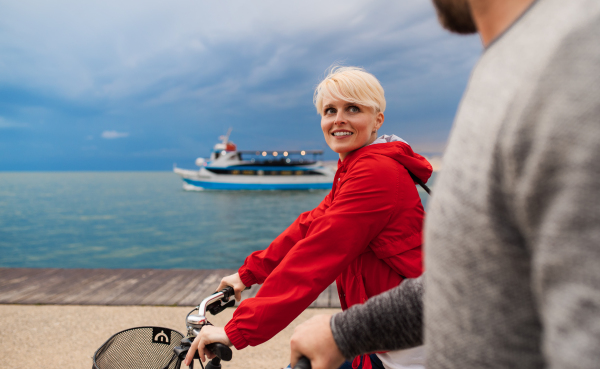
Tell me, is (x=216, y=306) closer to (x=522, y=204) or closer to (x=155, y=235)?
(x=522, y=204)

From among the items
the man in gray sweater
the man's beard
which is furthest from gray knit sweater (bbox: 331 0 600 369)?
the man's beard

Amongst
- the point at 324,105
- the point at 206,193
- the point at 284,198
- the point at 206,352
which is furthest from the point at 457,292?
the point at 206,193

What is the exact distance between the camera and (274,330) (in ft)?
4.21

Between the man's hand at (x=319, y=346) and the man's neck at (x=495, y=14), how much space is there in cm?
71

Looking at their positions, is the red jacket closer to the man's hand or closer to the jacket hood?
the jacket hood

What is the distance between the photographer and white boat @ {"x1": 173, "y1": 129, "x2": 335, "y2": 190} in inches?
1954

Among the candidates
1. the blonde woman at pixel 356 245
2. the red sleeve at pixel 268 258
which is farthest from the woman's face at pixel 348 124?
the red sleeve at pixel 268 258

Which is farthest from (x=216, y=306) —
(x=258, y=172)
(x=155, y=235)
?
(x=258, y=172)

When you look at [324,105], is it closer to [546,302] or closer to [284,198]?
[546,302]

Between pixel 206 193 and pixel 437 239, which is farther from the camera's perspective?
pixel 206 193

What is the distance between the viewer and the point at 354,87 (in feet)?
5.24

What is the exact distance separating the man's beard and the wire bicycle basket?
1.74 meters

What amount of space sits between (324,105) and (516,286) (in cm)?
134

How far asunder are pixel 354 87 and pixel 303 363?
3.81 ft
